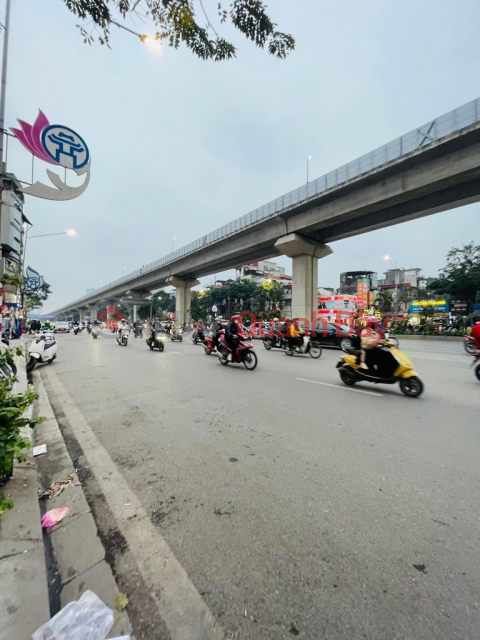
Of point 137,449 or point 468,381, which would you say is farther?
point 468,381

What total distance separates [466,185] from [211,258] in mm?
20290

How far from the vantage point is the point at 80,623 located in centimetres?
133

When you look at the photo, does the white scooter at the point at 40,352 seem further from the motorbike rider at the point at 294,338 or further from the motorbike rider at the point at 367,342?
the motorbike rider at the point at 367,342

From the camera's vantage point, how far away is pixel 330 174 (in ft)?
56.7

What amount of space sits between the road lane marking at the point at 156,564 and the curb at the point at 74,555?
0.15m

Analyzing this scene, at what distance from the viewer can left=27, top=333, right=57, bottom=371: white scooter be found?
9.23 meters

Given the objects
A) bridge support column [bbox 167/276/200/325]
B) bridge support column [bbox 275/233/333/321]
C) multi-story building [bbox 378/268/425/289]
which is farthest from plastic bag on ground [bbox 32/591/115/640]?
multi-story building [bbox 378/268/425/289]

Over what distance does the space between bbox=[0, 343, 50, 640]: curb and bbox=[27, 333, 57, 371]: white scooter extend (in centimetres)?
803

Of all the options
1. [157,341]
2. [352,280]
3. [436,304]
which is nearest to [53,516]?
[157,341]

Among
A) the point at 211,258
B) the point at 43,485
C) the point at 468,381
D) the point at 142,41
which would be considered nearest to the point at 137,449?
the point at 43,485

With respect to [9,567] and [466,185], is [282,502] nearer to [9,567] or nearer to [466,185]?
[9,567]

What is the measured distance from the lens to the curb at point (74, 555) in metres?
1.57

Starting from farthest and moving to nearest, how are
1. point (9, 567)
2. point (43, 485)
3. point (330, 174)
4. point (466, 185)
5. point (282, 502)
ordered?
1. point (330, 174)
2. point (466, 185)
3. point (43, 485)
4. point (282, 502)
5. point (9, 567)

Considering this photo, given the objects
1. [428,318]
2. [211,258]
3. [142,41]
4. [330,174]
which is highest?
[330,174]
